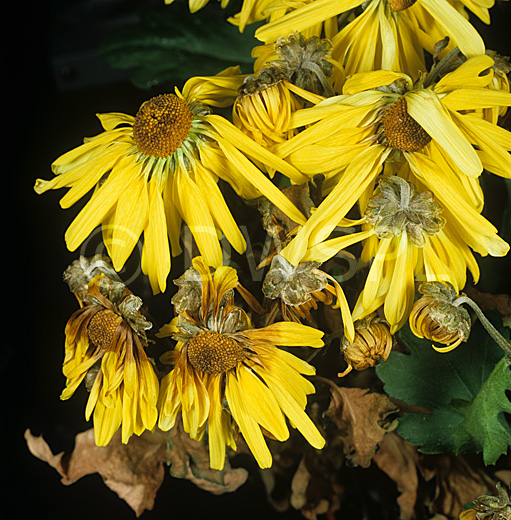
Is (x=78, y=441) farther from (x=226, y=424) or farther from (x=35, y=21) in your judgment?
(x=35, y=21)

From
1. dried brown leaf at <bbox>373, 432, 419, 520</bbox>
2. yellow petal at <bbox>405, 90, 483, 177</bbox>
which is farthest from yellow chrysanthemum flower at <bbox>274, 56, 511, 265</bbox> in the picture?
dried brown leaf at <bbox>373, 432, 419, 520</bbox>

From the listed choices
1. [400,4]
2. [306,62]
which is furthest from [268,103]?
[400,4]

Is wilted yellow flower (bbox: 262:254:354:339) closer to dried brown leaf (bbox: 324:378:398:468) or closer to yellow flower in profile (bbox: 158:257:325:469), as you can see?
yellow flower in profile (bbox: 158:257:325:469)

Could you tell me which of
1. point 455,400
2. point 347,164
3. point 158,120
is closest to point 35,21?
point 158,120

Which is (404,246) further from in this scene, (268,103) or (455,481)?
(455,481)

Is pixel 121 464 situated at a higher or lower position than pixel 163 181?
lower
